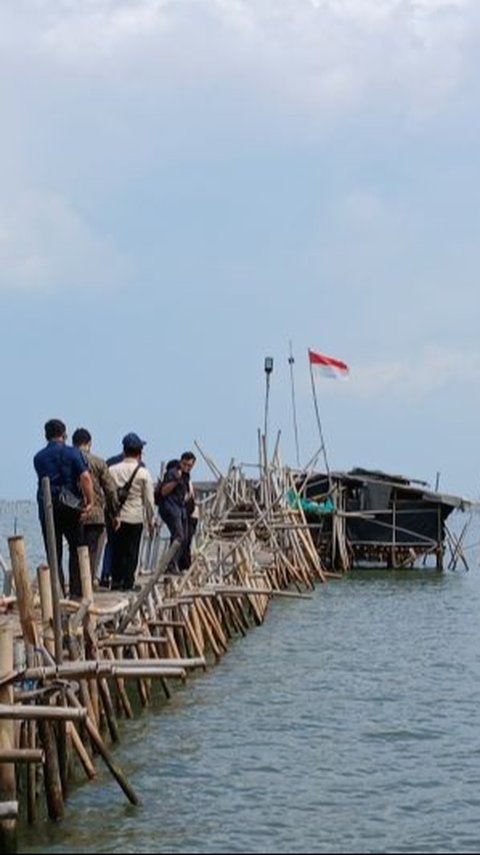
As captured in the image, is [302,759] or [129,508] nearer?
[302,759]

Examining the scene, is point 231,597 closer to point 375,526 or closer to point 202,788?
point 202,788

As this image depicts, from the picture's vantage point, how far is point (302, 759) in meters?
14.8

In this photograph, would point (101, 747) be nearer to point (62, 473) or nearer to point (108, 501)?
point (62, 473)

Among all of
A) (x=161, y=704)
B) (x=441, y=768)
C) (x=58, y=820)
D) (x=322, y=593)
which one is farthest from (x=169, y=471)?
(x=322, y=593)

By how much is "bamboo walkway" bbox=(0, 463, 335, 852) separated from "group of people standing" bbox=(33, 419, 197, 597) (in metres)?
0.44

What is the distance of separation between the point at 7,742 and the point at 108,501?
21.5ft

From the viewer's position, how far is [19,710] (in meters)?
10.1

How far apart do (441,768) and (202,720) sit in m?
3.01

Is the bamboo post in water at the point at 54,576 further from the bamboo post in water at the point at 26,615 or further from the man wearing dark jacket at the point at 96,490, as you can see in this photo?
the man wearing dark jacket at the point at 96,490

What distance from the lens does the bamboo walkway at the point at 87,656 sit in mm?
10602

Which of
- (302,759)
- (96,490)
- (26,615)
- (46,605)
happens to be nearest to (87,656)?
(46,605)

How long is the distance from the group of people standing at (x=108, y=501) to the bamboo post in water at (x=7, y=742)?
2.42m

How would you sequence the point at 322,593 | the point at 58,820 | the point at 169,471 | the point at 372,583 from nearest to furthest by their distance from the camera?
the point at 58,820 < the point at 169,471 < the point at 322,593 < the point at 372,583

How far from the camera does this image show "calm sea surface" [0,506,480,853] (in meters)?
11.7
